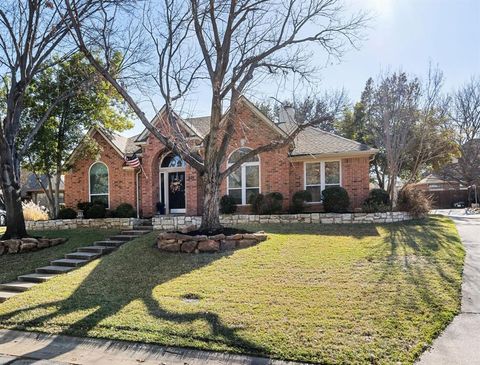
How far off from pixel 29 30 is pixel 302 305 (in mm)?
13578

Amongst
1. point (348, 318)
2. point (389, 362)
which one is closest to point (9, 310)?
point (348, 318)

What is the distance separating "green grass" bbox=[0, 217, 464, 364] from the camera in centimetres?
532

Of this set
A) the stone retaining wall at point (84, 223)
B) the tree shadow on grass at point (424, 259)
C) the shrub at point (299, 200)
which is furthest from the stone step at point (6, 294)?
the shrub at point (299, 200)

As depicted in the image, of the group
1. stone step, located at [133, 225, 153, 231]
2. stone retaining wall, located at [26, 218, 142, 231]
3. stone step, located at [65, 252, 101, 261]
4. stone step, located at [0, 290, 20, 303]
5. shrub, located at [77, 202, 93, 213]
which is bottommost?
stone step, located at [0, 290, 20, 303]

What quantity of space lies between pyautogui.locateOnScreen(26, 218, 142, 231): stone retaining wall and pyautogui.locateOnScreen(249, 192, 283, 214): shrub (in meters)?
4.93

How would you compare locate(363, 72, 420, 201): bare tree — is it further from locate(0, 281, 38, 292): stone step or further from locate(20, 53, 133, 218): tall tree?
locate(0, 281, 38, 292): stone step

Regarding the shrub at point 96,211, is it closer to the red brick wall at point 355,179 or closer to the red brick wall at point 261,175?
the red brick wall at point 261,175

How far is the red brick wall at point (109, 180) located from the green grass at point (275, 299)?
8244 mm

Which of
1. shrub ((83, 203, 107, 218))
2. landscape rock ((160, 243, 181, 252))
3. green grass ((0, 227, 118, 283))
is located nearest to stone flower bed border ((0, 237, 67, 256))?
green grass ((0, 227, 118, 283))

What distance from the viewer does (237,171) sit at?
18141 millimetres

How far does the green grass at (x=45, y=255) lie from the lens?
1090 centimetres

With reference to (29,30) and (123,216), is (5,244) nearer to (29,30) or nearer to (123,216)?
(123,216)

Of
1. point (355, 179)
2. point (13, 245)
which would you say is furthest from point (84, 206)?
point (355, 179)

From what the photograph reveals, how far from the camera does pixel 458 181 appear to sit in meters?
43.6
